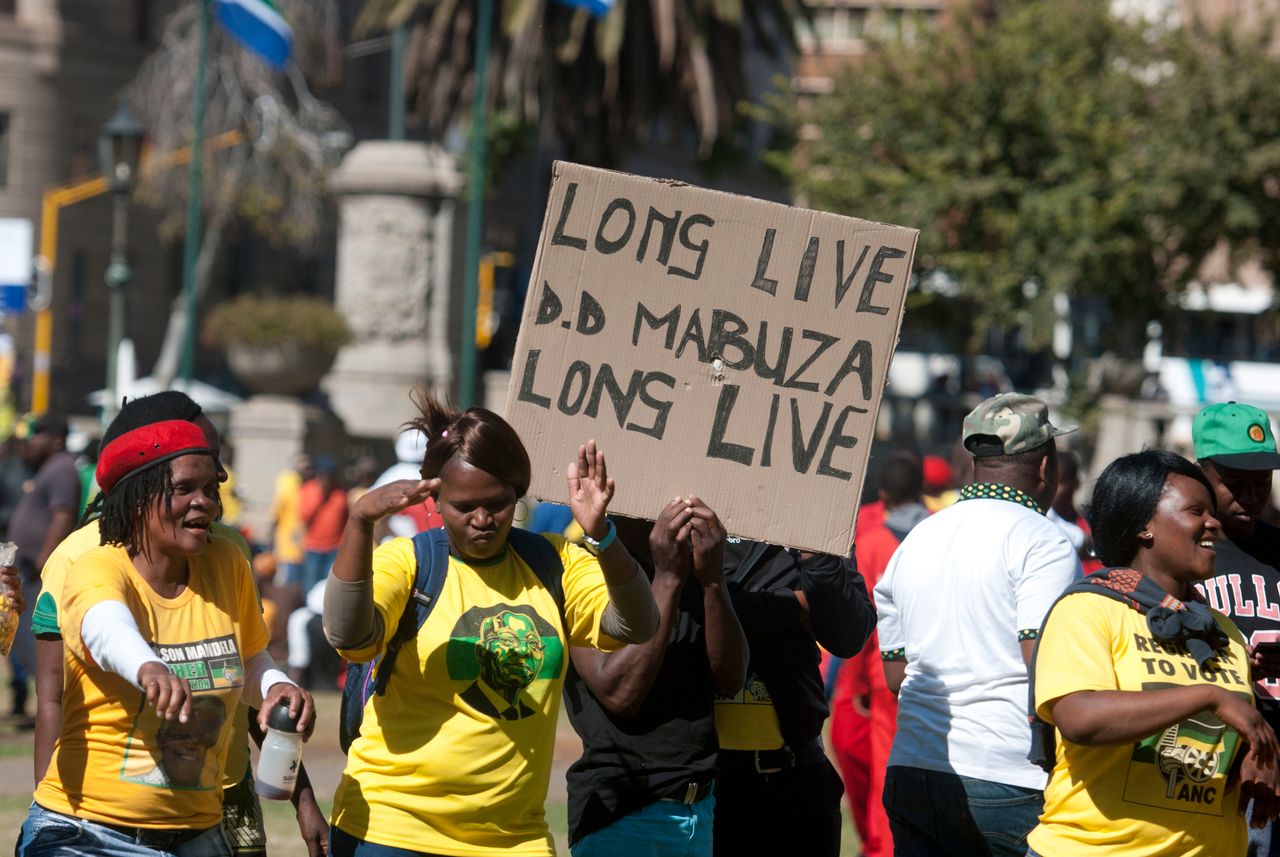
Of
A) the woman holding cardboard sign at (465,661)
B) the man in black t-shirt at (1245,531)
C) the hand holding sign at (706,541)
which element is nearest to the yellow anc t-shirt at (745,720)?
the hand holding sign at (706,541)

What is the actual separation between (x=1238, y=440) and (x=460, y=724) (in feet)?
7.26

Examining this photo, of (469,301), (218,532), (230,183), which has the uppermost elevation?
(230,183)

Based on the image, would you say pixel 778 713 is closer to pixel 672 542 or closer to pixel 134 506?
pixel 672 542

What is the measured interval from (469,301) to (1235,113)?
44.2 feet

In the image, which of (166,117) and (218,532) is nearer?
(218,532)

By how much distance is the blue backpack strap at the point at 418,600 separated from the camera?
427 cm

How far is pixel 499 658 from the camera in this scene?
14.0 ft

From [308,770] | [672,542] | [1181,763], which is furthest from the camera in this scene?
[308,770]

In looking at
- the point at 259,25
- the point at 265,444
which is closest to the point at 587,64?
the point at 259,25

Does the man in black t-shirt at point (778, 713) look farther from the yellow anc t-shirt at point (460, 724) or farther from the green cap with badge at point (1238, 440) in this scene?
the green cap with badge at point (1238, 440)

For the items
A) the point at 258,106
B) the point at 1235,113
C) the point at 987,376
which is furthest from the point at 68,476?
the point at 987,376

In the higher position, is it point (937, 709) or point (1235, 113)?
point (1235, 113)

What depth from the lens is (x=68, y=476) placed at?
1108 centimetres

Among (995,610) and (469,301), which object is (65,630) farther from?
(469,301)
